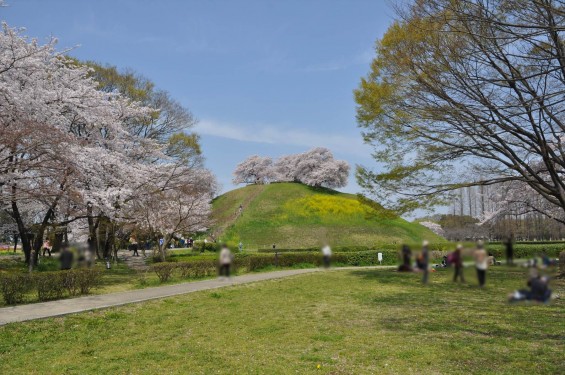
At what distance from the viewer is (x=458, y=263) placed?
4.01ft

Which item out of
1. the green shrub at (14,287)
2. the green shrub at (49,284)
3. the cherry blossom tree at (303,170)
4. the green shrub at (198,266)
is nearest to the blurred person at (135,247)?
the green shrub at (198,266)

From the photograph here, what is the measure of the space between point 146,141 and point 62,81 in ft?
31.8

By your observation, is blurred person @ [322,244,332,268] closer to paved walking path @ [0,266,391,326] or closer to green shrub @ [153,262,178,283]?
green shrub @ [153,262,178,283]

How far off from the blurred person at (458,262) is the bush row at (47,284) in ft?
67.3

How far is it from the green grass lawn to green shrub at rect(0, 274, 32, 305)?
4.19m

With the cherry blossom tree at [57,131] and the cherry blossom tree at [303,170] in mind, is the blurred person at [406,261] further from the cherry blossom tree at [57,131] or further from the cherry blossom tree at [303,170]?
the cherry blossom tree at [303,170]

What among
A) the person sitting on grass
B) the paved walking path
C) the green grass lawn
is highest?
the person sitting on grass

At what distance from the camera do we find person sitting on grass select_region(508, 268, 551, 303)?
119 centimetres

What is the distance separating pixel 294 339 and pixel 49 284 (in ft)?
48.0

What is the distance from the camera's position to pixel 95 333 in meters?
17.2

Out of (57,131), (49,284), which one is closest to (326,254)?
(57,131)

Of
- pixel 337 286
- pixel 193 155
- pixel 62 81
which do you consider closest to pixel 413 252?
pixel 337 286

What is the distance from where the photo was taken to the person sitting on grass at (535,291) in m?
1.19

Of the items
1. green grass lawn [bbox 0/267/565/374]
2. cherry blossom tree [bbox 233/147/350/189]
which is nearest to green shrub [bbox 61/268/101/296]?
green grass lawn [bbox 0/267/565/374]
